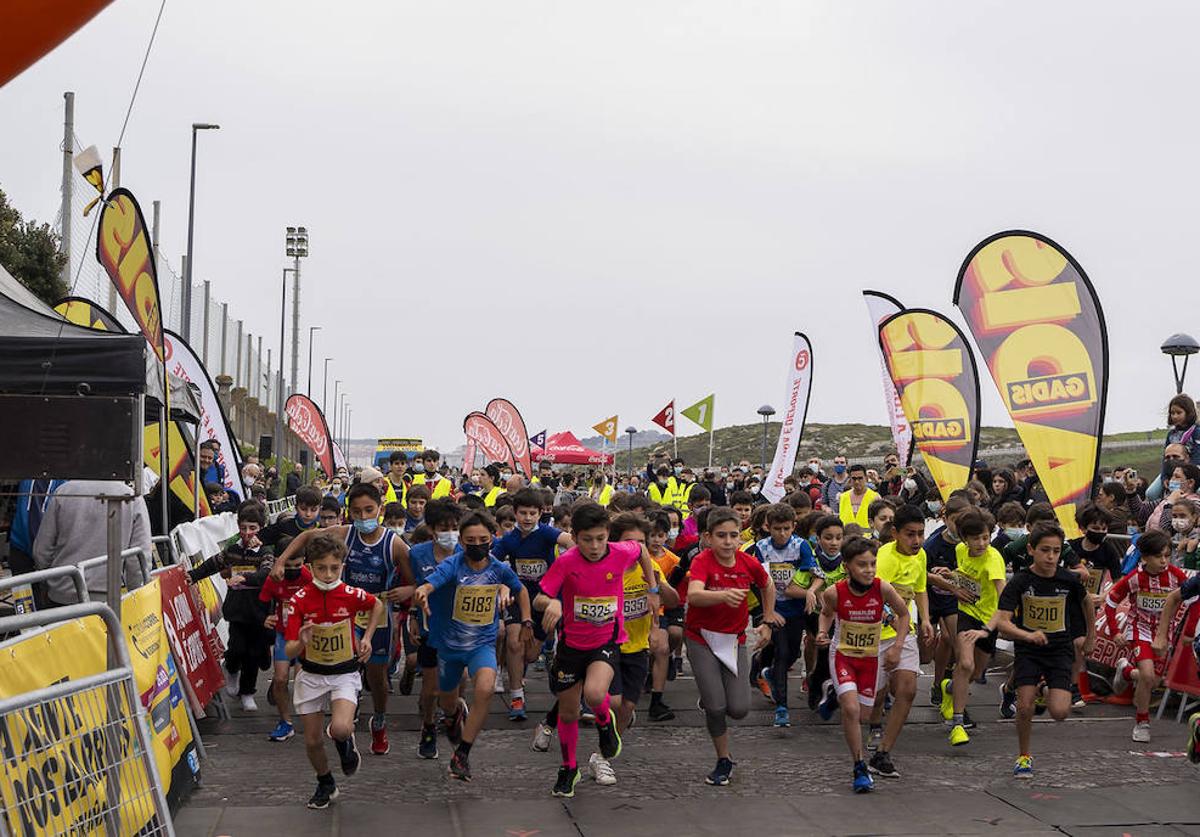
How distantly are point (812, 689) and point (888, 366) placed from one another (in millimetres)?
9513

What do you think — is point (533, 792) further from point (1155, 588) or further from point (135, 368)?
point (1155, 588)

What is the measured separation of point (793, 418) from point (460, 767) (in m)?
14.9

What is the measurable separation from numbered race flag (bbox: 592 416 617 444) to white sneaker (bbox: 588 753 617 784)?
3938 centimetres

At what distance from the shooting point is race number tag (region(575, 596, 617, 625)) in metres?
8.27

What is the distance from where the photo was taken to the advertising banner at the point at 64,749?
470cm

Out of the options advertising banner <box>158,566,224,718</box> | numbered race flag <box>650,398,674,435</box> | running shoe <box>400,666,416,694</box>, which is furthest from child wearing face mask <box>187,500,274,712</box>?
numbered race flag <box>650,398,674,435</box>

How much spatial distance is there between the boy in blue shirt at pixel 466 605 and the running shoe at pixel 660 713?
2137mm

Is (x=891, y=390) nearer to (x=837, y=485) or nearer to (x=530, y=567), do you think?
(x=837, y=485)

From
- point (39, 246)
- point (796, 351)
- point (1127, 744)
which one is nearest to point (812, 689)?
point (1127, 744)

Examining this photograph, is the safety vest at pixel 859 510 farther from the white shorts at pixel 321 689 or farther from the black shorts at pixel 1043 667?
the white shorts at pixel 321 689

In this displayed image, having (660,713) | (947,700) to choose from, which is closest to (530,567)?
(660,713)

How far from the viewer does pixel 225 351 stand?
5247 centimetres

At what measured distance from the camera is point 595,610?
8.28 metres

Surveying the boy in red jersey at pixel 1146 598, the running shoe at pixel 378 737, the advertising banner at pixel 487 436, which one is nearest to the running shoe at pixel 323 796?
the running shoe at pixel 378 737
